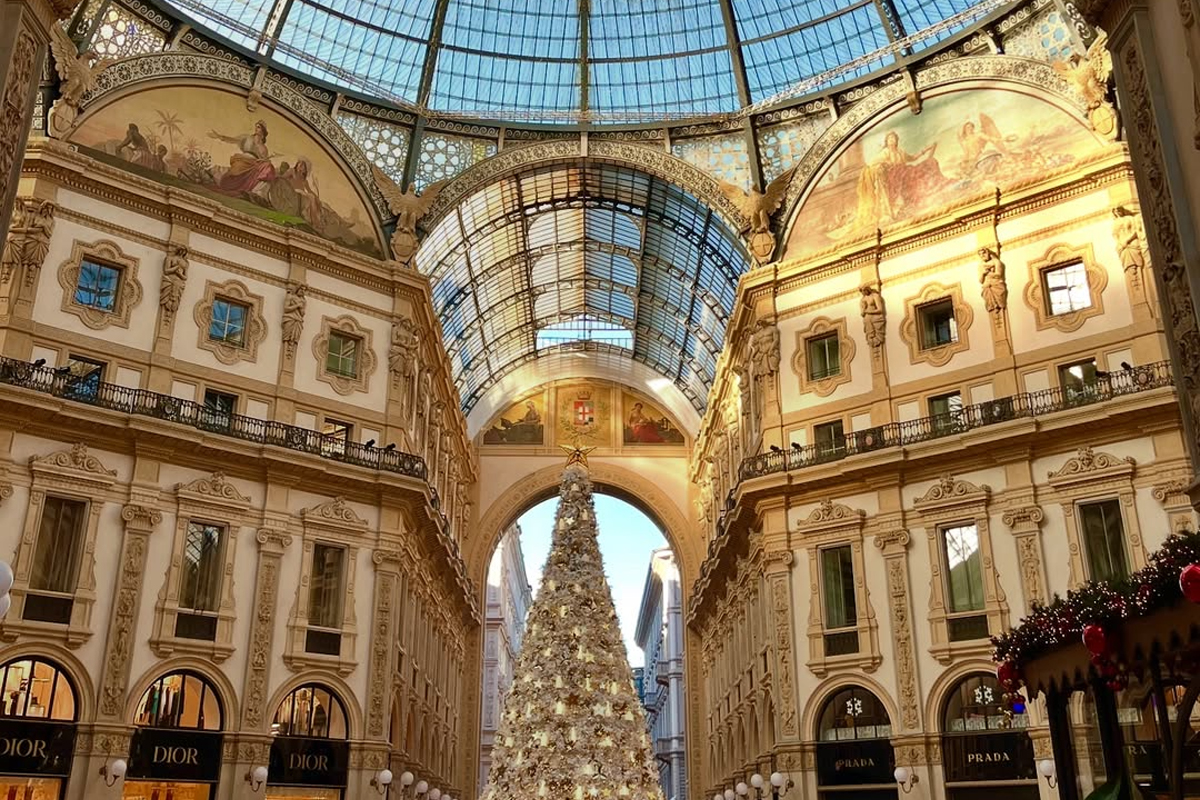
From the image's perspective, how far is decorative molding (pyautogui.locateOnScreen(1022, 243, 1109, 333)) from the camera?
27.9m

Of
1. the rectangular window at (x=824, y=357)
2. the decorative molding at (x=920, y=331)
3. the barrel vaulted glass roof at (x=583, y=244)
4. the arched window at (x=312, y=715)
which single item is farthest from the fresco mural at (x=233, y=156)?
the decorative molding at (x=920, y=331)

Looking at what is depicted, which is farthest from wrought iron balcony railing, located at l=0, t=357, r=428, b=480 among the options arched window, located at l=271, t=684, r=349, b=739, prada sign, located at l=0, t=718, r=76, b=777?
prada sign, located at l=0, t=718, r=76, b=777

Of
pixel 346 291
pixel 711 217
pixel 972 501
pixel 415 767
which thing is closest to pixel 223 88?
pixel 346 291

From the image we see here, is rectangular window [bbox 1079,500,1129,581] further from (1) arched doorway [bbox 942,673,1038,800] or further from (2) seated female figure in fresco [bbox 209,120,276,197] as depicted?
(2) seated female figure in fresco [bbox 209,120,276,197]

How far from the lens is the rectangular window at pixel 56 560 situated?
24.3m

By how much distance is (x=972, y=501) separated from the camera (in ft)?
91.7

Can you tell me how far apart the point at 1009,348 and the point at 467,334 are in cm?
2713

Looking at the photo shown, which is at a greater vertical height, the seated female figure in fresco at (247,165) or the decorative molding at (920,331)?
the seated female figure in fresco at (247,165)

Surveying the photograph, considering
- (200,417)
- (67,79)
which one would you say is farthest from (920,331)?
(67,79)

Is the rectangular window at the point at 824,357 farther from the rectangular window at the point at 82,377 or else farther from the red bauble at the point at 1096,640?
the red bauble at the point at 1096,640

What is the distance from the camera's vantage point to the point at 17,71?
32.4 feet

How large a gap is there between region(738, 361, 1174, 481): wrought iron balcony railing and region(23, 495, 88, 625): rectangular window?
18627mm

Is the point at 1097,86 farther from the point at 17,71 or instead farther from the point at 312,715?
the point at 17,71

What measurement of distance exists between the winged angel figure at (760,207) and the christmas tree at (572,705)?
537 inches
